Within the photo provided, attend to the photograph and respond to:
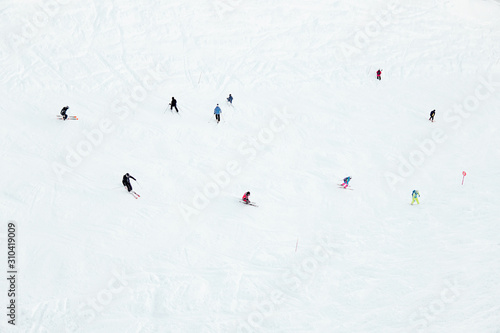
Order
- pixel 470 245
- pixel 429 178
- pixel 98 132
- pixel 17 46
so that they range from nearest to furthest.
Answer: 1. pixel 470 245
2. pixel 98 132
3. pixel 429 178
4. pixel 17 46

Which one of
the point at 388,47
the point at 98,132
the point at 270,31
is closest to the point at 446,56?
the point at 388,47

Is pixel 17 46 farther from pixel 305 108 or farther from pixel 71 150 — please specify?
pixel 305 108

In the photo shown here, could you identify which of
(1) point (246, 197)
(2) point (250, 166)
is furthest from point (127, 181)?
(2) point (250, 166)

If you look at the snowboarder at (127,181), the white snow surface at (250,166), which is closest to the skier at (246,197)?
the white snow surface at (250,166)

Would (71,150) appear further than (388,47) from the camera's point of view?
No

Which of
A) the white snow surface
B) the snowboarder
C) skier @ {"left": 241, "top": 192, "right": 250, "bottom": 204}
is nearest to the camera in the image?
the white snow surface

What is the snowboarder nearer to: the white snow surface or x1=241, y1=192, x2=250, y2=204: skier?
the white snow surface

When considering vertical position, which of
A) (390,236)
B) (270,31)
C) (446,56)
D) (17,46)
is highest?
(446,56)

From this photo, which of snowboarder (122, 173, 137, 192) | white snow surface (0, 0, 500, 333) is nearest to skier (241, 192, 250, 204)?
white snow surface (0, 0, 500, 333)
